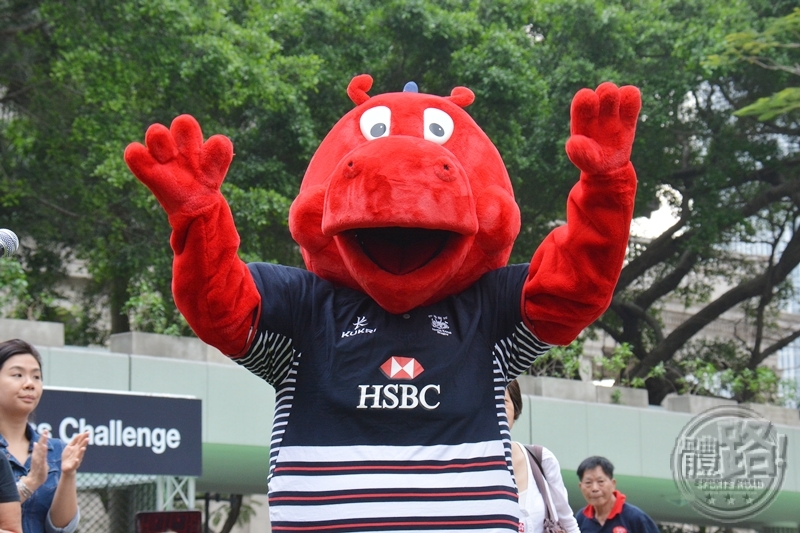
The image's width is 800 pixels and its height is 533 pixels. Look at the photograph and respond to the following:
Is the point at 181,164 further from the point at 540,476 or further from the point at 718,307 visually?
the point at 718,307

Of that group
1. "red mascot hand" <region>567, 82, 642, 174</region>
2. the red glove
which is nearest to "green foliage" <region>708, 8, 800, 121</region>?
"red mascot hand" <region>567, 82, 642, 174</region>

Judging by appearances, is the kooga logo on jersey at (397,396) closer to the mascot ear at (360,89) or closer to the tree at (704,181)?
the mascot ear at (360,89)

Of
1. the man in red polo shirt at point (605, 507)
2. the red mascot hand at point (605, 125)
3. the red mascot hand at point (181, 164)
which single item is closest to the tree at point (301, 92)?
the man in red polo shirt at point (605, 507)

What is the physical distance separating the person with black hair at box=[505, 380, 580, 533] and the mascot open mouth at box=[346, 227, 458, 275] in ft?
5.05

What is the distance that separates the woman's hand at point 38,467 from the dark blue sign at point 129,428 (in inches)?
152

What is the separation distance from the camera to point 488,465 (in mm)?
3088

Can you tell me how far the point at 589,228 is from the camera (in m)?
3.02

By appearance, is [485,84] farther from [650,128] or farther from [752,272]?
[752,272]

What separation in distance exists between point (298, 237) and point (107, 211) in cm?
1128

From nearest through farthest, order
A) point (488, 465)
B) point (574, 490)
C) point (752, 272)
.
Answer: point (488, 465) → point (574, 490) → point (752, 272)

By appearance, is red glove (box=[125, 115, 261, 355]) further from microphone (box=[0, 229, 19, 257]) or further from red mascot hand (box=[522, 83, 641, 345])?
red mascot hand (box=[522, 83, 641, 345])

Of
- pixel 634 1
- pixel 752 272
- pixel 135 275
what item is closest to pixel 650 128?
pixel 634 1

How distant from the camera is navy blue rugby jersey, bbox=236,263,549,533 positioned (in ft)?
9.97

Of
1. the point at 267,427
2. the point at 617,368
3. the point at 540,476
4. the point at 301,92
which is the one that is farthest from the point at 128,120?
the point at 540,476
